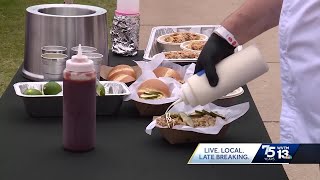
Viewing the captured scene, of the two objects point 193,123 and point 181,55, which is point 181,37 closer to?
point 181,55

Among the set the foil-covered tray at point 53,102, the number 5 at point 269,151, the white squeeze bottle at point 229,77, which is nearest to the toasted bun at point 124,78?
the foil-covered tray at point 53,102

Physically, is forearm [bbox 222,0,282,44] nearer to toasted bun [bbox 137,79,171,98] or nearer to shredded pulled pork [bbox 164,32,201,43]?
toasted bun [bbox 137,79,171,98]

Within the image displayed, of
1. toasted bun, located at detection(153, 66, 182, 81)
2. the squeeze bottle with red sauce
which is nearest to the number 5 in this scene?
the squeeze bottle with red sauce

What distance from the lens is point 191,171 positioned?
1812mm

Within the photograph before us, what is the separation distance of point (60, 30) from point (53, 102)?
39cm

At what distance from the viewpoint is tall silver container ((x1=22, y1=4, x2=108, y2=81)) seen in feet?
7.95

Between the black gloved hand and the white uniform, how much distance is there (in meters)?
0.17

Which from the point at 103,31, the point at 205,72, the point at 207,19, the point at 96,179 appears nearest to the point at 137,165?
the point at 96,179

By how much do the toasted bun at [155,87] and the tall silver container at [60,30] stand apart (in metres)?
0.35

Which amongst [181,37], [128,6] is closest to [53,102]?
[128,6]

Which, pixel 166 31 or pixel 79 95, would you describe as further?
pixel 166 31

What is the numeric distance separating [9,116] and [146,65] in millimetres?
501

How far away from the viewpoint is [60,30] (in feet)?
Answer: 7.97

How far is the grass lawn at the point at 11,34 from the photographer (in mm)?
6642
